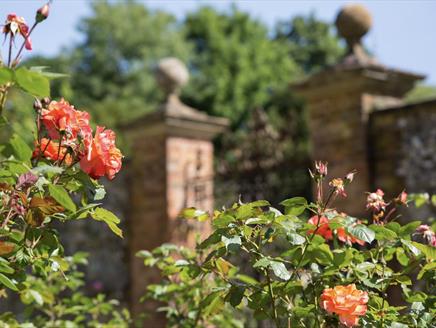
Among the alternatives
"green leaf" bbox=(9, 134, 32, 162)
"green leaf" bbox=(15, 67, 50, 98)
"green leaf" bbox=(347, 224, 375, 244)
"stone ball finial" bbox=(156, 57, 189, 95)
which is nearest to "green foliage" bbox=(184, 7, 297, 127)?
"stone ball finial" bbox=(156, 57, 189, 95)

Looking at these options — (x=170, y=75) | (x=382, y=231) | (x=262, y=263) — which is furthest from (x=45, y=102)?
(x=170, y=75)

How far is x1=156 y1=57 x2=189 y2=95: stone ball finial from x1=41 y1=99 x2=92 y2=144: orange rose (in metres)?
4.48

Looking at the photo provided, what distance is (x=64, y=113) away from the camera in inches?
69.6

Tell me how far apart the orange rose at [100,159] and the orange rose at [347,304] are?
2.20ft

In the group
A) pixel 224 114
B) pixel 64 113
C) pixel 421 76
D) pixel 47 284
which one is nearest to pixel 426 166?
pixel 421 76

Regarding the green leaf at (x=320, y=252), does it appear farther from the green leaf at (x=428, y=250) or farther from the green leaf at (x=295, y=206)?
the green leaf at (x=428, y=250)

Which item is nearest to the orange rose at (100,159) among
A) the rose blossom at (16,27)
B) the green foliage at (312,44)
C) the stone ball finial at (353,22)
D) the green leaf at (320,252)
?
the rose blossom at (16,27)

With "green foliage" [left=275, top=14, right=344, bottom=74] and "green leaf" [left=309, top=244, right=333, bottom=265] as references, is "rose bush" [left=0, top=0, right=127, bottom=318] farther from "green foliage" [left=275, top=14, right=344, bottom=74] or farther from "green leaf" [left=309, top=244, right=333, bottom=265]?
"green foliage" [left=275, top=14, right=344, bottom=74]

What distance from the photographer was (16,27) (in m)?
1.73

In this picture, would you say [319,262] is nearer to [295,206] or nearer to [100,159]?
[295,206]

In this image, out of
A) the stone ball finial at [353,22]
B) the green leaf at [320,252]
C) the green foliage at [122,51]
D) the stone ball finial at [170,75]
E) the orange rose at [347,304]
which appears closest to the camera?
the orange rose at [347,304]

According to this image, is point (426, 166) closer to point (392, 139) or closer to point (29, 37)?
point (392, 139)

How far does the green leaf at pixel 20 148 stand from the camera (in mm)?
1601

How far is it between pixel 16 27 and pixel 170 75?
454cm
